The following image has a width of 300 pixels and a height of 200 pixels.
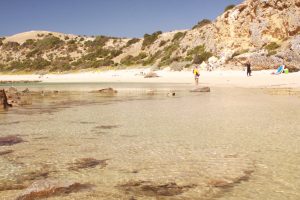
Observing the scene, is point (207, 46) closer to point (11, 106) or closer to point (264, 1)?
point (264, 1)

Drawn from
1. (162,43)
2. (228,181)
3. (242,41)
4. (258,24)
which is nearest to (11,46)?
(162,43)

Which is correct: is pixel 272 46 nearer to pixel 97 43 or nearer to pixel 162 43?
pixel 162 43

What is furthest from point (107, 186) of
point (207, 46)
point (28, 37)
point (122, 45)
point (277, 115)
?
point (28, 37)

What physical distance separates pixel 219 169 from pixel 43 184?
254 cm

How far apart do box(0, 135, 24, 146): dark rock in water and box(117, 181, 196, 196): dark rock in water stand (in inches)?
145

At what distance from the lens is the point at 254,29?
122 feet

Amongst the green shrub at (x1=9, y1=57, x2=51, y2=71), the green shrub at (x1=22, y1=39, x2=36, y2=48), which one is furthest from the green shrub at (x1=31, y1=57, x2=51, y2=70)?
the green shrub at (x1=22, y1=39, x2=36, y2=48)

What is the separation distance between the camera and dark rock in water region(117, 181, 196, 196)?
481cm

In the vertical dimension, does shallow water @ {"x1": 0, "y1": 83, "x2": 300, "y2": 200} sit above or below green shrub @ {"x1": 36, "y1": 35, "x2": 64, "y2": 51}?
below

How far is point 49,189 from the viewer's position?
184 inches

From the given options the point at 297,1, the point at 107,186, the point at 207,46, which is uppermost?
the point at 297,1

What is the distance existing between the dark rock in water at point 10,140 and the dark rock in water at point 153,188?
3.68m

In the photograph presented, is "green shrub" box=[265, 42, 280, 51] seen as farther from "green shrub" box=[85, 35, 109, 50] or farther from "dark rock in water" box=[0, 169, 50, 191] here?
"green shrub" box=[85, 35, 109, 50]

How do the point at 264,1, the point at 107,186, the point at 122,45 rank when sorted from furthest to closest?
1. the point at 122,45
2. the point at 264,1
3. the point at 107,186
